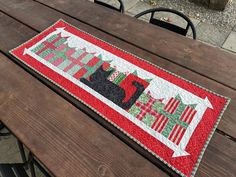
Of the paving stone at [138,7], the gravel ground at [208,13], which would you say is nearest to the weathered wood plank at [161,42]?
the paving stone at [138,7]

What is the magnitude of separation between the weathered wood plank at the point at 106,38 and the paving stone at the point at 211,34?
5.09 feet

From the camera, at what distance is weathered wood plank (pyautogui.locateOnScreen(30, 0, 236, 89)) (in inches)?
46.6

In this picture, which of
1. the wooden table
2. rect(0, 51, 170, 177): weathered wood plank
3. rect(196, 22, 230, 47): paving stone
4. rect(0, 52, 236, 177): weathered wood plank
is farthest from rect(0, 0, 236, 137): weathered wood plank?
rect(196, 22, 230, 47): paving stone

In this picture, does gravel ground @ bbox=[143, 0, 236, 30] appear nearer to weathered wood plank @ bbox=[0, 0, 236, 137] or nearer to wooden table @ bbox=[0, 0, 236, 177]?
wooden table @ bbox=[0, 0, 236, 177]

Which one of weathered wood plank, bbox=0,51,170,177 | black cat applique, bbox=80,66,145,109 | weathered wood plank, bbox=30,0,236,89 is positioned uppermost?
weathered wood plank, bbox=30,0,236,89

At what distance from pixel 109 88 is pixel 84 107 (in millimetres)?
153

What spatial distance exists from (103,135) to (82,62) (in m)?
0.45

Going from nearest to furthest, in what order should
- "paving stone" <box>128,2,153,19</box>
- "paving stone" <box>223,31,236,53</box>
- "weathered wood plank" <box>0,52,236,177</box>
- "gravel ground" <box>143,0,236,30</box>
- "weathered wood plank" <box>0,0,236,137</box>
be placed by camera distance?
"weathered wood plank" <box>0,52,236,177</box> < "weathered wood plank" <box>0,0,236,137</box> < "paving stone" <box>223,31,236,53</box> < "gravel ground" <box>143,0,236,30</box> < "paving stone" <box>128,2,153,19</box>

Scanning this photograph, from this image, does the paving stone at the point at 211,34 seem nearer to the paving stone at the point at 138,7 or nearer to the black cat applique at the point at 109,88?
the paving stone at the point at 138,7

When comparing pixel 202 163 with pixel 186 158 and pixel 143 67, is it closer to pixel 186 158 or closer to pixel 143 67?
pixel 186 158

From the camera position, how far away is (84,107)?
1040 millimetres

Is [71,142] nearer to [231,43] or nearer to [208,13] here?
[231,43]

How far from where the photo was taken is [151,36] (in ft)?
4.48

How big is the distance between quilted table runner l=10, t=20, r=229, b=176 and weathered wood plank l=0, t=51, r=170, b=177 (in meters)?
0.07
